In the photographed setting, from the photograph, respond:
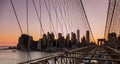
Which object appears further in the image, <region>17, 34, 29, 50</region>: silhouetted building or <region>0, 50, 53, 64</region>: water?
<region>0, 50, 53, 64</region>: water

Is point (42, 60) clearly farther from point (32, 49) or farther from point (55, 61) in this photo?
point (32, 49)

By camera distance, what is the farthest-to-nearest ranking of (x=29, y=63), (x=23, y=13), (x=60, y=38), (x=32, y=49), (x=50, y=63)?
(x=60, y=38), (x=32, y=49), (x=23, y=13), (x=50, y=63), (x=29, y=63)

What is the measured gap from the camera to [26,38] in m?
8.48

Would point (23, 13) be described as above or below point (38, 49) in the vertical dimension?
above

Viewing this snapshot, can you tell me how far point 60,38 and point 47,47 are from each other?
4571 mm

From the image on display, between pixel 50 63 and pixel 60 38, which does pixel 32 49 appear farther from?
pixel 60 38

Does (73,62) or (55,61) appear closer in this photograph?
(55,61)

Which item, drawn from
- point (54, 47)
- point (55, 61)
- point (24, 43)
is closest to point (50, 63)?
point (55, 61)

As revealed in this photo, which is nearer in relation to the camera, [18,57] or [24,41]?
[24,41]

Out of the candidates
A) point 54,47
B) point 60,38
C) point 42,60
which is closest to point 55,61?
point 42,60

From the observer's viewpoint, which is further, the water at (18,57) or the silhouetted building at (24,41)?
the water at (18,57)

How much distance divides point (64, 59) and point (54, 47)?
212 inches

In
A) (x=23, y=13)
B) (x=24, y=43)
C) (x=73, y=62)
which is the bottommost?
(x=73, y=62)

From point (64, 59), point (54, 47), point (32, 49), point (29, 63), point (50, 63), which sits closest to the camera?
point (29, 63)
